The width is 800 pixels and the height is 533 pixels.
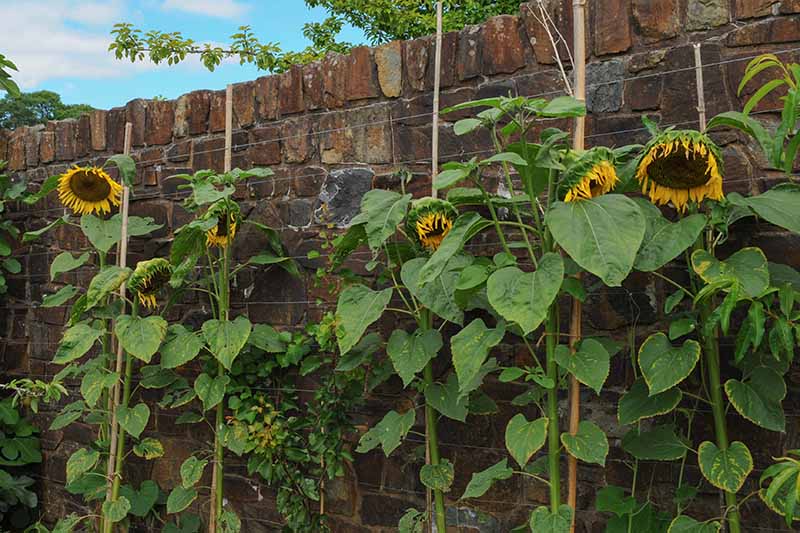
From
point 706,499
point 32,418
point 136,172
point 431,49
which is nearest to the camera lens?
point 706,499

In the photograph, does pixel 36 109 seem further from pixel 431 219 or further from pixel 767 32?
pixel 767 32

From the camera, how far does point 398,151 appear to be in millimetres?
3100

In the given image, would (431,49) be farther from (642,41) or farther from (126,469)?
(126,469)

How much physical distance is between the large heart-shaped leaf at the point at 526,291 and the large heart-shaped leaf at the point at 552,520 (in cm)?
53

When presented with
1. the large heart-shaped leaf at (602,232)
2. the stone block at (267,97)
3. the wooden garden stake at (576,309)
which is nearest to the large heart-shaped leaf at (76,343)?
the stone block at (267,97)

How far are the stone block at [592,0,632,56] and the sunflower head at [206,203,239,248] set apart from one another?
Result: 1.39 m

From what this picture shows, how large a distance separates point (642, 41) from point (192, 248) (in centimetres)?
171

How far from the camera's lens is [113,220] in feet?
12.1

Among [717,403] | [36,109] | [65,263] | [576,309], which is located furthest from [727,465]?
[36,109]

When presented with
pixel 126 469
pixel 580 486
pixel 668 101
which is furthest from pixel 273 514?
pixel 668 101

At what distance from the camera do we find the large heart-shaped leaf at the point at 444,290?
2516mm

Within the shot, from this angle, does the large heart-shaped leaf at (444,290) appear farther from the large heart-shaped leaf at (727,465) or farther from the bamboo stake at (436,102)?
the large heart-shaped leaf at (727,465)

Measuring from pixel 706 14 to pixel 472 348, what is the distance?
3.76 feet

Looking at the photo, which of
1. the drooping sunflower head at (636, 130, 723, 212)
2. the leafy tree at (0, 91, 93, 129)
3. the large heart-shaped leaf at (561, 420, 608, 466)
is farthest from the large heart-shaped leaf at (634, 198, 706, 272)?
the leafy tree at (0, 91, 93, 129)
